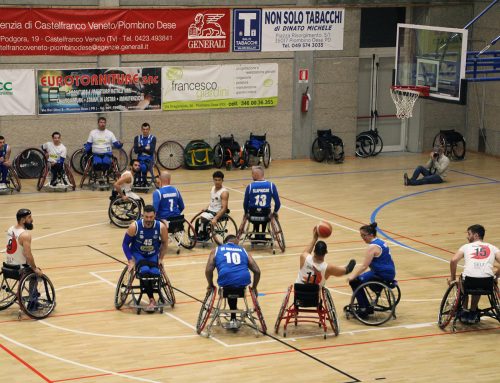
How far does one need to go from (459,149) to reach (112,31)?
11.5m

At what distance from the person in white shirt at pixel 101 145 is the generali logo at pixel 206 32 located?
433cm

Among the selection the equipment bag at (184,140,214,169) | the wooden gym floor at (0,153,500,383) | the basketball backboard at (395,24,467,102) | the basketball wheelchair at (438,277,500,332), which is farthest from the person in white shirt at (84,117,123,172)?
the basketball wheelchair at (438,277,500,332)

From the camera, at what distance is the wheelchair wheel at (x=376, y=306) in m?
16.5


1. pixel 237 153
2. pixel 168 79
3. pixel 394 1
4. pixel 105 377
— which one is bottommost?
pixel 105 377

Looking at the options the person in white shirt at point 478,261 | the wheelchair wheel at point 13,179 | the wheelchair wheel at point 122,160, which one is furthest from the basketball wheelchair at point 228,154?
the person in white shirt at point 478,261

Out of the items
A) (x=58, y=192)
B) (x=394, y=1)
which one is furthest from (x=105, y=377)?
(x=394, y=1)

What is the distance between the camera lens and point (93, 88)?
2922cm

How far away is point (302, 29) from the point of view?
31781 mm

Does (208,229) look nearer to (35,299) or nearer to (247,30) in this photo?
(35,299)

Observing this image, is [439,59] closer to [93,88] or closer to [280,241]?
[280,241]

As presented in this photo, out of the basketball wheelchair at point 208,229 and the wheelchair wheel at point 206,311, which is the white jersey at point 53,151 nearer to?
the basketball wheelchair at point 208,229

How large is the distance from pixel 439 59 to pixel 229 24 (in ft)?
26.3

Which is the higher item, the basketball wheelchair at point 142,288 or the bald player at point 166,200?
the bald player at point 166,200

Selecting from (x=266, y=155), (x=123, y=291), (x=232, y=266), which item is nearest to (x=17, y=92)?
(x=266, y=155)
